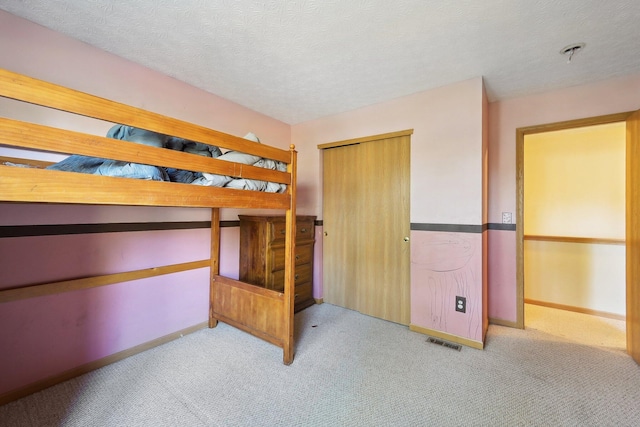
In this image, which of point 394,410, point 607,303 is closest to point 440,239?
point 394,410

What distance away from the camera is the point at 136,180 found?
3.55 ft

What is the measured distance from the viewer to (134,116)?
1.07 m

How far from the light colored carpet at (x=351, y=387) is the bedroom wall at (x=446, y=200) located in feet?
1.00

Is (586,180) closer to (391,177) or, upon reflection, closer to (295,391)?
(391,177)

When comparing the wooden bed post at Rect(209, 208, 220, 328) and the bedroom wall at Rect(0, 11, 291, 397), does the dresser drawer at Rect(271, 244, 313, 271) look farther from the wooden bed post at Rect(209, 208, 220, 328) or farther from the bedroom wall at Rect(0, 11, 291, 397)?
the bedroom wall at Rect(0, 11, 291, 397)

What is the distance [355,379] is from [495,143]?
8.28 feet

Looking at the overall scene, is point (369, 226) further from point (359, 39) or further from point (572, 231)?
point (572, 231)

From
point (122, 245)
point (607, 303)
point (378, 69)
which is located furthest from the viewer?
point (607, 303)

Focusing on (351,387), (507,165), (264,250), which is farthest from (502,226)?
(264,250)

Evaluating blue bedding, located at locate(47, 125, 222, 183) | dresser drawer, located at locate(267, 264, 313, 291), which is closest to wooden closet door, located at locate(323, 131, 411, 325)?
dresser drawer, located at locate(267, 264, 313, 291)

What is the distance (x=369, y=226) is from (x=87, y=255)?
2343 mm

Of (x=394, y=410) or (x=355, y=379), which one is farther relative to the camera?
(x=355, y=379)

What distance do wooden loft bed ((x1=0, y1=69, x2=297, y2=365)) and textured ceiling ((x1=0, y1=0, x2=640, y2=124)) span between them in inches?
28.7

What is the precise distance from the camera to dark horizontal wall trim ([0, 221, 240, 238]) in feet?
4.80
